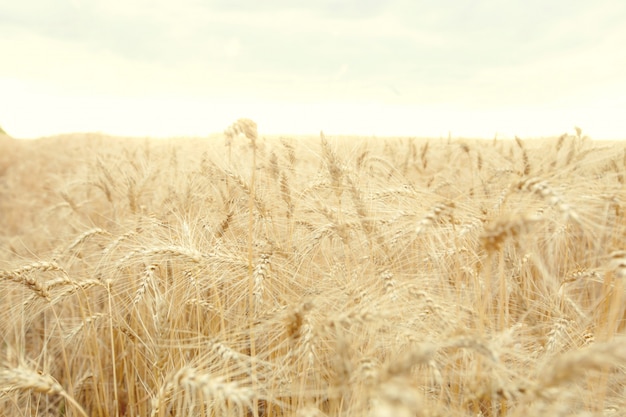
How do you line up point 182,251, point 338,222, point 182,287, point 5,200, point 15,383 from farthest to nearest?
point 5,200
point 182,287
point 338,222
point 182,251
point 15,383

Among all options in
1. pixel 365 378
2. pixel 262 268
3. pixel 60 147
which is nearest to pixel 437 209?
pixel 365 378

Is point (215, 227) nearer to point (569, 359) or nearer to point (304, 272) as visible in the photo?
point (304, 272)

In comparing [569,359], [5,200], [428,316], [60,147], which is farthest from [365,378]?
[60,147]

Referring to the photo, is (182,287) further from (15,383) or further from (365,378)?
(365,378)

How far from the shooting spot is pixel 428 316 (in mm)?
1339

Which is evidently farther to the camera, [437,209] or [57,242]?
[57,242]

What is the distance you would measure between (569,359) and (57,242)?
427cm

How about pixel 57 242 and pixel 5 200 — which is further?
pixel 5 200

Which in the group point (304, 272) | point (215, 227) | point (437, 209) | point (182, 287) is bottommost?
point (182, 287)

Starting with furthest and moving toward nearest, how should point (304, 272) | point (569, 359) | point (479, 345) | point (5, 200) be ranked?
point (5, 200), point (304, 272), point (479, 345), point (569, 359)

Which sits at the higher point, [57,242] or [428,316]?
[428,316]

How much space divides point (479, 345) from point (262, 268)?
83 cm

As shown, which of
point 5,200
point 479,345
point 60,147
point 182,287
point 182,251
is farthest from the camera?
point 60,147

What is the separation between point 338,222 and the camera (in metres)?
1.58
